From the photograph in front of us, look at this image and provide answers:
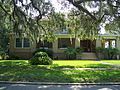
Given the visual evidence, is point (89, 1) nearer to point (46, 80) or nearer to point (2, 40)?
point (46, 80)

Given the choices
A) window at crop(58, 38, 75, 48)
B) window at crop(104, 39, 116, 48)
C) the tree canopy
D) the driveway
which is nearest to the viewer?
the driveway

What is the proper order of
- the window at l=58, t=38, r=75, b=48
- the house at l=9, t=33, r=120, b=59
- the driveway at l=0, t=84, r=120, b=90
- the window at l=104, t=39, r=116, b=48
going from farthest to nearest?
the window at l=104, t=39, r=116, b=48 → the window at l=58, t=38, r=75, b=48 → the house at l=9, t=33, r=120, b=59 → the driveway at l=0, t=84, r=120, b=90

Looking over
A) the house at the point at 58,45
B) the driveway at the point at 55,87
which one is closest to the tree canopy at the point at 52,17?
the driveway at the point at 55,87

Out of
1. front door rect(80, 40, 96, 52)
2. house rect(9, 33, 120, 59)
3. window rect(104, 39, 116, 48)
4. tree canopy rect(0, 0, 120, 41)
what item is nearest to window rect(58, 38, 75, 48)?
house rect(9, 33, 120, 59)

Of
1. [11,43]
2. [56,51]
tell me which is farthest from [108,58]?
[11,43]

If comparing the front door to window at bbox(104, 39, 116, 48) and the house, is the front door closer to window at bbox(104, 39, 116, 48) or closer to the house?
the house

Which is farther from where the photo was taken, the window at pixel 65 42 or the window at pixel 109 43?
the window at pixel 109 43

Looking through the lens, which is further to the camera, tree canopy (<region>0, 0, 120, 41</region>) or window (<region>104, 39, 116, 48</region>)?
window (<region>104, 39, 116, 48</region>)

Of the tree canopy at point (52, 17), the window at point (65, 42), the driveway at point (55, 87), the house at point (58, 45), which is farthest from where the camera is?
the window at point (65, 42)

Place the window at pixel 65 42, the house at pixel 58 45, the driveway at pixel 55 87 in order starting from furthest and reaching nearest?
the window at pixel 65 42 < the house at pixel 58 45 < the driveway at pixel 55 87

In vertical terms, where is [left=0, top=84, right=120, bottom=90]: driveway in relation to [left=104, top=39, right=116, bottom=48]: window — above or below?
below

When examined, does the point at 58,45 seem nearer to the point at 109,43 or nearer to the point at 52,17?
the point at 109,43

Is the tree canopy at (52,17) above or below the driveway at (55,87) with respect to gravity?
above

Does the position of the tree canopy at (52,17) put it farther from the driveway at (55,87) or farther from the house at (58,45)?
the house at (58,45)
